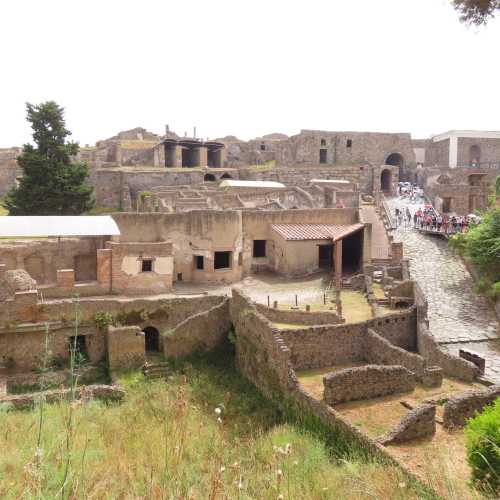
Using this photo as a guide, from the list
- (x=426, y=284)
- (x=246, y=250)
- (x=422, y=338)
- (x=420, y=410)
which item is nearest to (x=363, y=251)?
(x=426, y=284)

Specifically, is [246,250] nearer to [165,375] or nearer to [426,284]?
[426,284]

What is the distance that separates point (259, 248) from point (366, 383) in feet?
47.4

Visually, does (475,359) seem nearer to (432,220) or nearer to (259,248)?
(259,248)

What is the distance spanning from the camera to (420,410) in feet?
37.6

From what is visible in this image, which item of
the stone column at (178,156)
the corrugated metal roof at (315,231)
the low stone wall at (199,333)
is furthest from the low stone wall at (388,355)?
the stone column at (178,156)

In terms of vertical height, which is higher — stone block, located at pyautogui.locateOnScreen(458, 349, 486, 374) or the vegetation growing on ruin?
the vegetation growing on ruin

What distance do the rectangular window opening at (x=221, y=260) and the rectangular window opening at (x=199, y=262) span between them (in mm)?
907

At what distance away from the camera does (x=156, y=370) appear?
1752cm

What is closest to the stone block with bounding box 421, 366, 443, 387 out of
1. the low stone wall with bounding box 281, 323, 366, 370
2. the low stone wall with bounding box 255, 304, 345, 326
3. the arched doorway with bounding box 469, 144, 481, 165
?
the low stone wall with bounding box 281, 323, 366, 370

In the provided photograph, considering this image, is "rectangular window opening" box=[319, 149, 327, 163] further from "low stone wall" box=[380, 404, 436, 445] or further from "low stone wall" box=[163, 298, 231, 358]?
"low stone wall" box=[380, 404, 436, 445]

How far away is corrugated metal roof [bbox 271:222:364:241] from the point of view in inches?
1013

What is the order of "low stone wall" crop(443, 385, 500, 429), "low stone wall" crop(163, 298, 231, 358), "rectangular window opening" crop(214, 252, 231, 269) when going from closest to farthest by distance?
1. "low stone wall" crop(443, 385, 500, 429)
2. "low stone wall" crop(163, 298, 231, 358)
3. "rectangular window opening" crop(214, 252, 231, 269)

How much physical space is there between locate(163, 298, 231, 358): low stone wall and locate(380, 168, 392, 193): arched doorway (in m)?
32.0

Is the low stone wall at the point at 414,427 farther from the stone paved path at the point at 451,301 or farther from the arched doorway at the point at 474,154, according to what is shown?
the arched doorway at the point at 474,154
